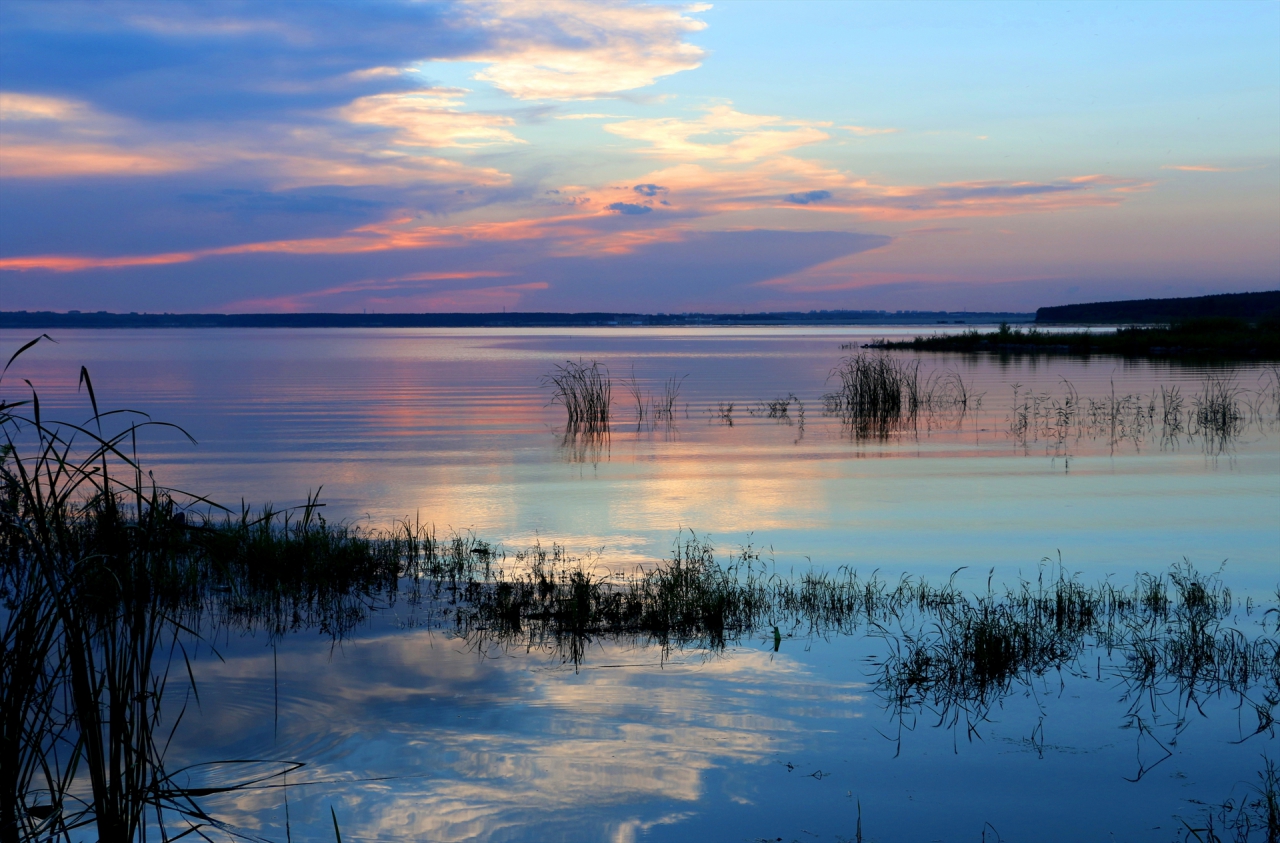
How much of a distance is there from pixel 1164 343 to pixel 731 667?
64.9 m

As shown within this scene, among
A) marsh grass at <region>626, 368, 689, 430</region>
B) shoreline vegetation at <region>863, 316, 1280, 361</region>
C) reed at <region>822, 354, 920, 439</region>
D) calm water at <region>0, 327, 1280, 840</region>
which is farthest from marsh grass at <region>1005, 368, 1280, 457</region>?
shoreline vegetation at <region>863, 316, 1280, 361</region>

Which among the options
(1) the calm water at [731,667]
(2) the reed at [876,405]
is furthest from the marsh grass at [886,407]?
(1) the calm water at [731,667]

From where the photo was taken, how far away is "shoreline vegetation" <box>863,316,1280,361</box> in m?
56.4

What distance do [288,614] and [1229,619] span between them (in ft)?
25.6

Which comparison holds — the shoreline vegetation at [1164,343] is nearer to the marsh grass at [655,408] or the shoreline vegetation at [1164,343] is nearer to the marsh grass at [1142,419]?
the marsh grass at [1142,419]

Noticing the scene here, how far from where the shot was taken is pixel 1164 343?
2483 inches

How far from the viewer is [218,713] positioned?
6414mm

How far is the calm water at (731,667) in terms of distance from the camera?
16.9 feet

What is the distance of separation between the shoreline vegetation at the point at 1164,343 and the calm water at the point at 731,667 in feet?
114

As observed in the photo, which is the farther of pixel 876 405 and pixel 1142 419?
pixel 876 405

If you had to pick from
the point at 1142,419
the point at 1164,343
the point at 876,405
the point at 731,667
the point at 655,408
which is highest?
the point at 1164,343

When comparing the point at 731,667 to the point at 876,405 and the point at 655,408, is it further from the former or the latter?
the point at 655,408

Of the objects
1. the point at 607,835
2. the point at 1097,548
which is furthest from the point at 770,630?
the point at 1097,548

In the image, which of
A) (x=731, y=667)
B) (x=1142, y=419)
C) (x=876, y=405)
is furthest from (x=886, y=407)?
(x=731, y=667)
